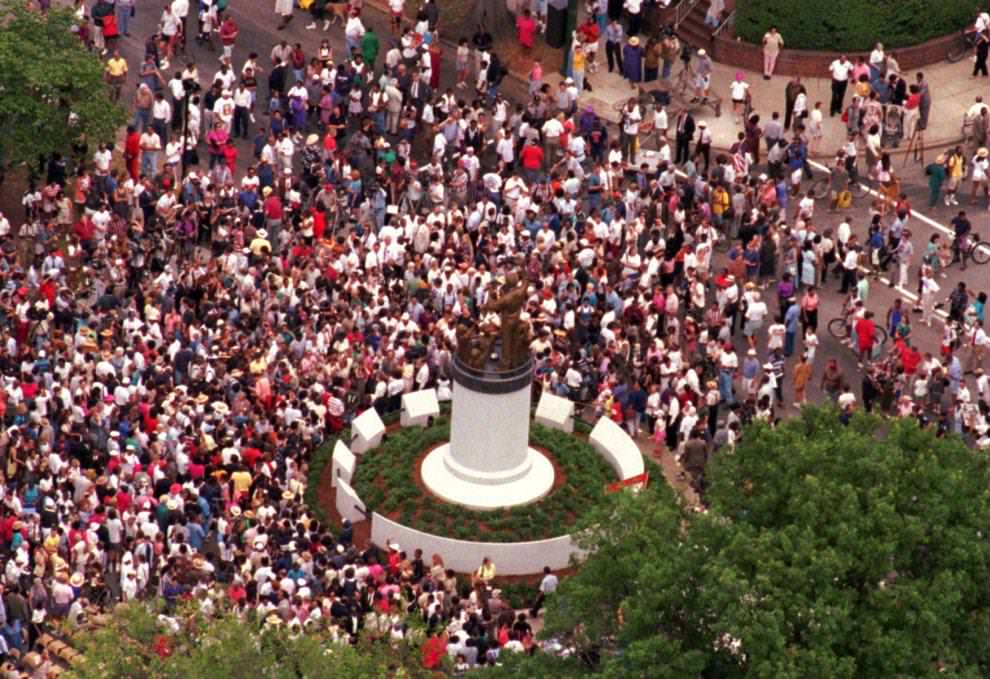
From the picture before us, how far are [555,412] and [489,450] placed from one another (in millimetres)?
3202

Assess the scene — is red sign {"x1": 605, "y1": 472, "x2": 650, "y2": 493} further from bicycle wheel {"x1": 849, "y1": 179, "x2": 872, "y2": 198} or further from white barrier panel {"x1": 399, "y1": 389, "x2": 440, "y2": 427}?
bicycle wheel {"x1": 849, "y1": 179, "x2": 872, "y2": 198}

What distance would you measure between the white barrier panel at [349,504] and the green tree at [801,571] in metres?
11.4

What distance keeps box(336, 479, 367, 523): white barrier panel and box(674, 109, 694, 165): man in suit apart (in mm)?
15563

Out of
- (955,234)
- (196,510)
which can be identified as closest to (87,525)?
(196,510)

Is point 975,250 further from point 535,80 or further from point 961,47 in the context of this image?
point 535,80

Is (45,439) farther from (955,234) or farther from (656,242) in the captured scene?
(955,234)

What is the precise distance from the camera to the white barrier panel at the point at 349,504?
2157 inches

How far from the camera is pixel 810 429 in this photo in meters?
44.4

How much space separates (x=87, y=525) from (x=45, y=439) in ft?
9.16

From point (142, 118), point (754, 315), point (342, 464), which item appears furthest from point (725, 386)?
point (142, 118)

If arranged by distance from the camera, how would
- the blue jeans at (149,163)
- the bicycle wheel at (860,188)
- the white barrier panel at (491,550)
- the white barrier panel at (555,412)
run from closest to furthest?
1. the white barrier panel at (491,550)
2. the white barrier panel at (555,412)
3. the blue jeans at (149,163)
4. the bicycle wheel at (860,188)

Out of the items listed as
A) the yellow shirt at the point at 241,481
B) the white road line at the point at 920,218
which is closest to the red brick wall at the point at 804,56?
the white road line at the point at 920,218

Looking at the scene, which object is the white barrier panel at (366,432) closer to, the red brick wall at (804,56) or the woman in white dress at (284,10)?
the woman in white dress at (284,10)

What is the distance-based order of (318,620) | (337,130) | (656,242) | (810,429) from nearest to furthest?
(810,429)
(318,620)
(656,242)
(337,130)
